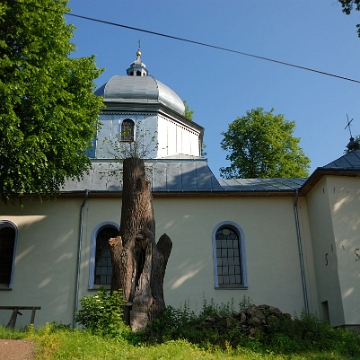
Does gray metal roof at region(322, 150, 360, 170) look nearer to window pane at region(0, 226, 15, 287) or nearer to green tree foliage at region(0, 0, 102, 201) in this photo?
green tree foliage at region(0, 0, 102, 201)

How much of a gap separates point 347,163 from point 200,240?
5077 millimetres

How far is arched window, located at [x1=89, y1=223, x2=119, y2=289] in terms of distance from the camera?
46.3ft

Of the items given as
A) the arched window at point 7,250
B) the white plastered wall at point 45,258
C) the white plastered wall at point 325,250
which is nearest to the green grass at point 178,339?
the white plastered wall at point 325,250

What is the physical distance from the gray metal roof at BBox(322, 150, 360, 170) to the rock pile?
5146 mm

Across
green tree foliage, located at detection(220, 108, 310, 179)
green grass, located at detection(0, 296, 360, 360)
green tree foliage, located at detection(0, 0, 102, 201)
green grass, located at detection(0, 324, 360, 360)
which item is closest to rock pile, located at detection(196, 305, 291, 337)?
green grass, located at detection(0, 296, 360, 360)

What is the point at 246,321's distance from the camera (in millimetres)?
9195

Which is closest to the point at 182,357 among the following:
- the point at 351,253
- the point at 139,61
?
the point at 351,253

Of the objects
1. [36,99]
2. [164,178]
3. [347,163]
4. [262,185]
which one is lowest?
[347,163]

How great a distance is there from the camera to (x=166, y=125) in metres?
18.7

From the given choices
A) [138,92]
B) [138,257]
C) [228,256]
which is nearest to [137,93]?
[138,92]

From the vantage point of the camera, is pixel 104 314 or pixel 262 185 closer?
pixel 104 314

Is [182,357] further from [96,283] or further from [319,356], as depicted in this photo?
[96,283]

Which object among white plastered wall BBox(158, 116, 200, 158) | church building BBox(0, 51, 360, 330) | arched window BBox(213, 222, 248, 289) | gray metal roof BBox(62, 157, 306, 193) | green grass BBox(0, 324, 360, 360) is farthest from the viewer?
white plastered wall BBox(158, 116, 200, 158)

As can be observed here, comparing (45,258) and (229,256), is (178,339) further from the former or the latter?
(45,258)
